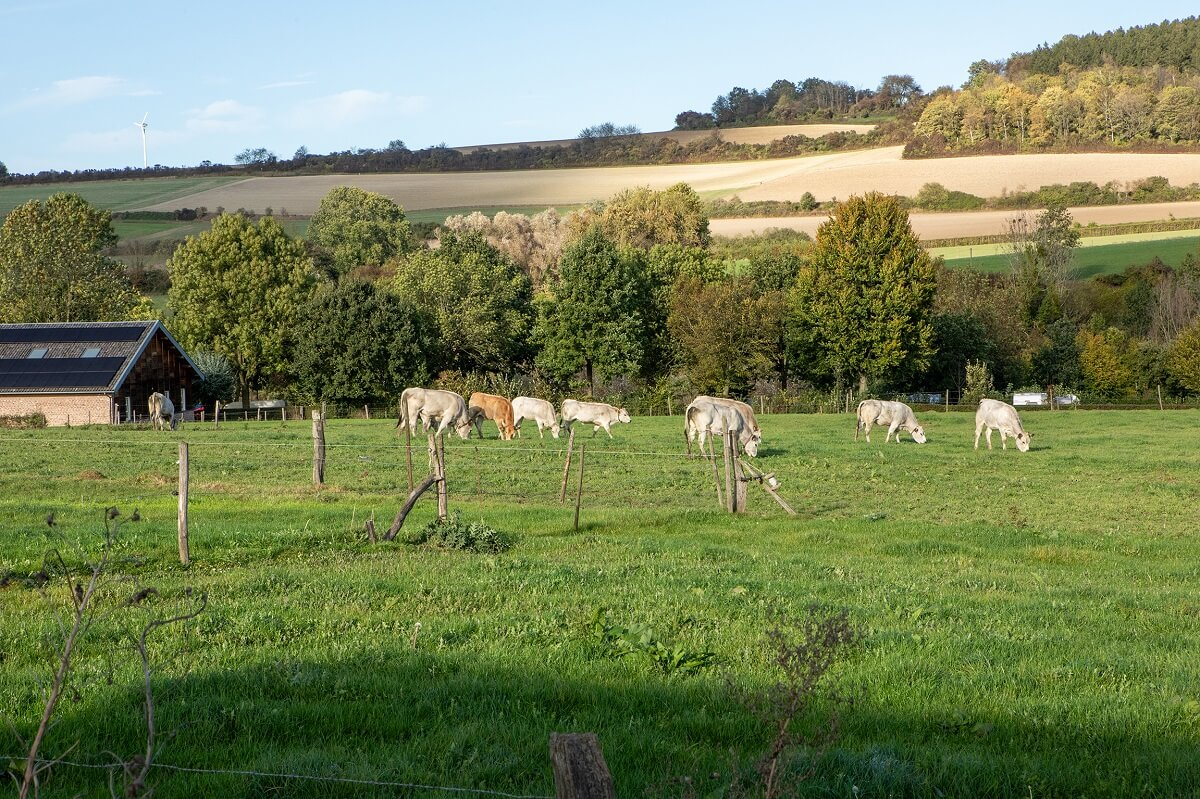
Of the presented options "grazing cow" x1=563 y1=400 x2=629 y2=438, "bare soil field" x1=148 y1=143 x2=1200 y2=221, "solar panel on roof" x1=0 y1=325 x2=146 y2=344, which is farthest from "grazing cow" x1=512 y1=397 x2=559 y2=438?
"bare soil field" x1=148 y1=143 x2=1200 y2=221

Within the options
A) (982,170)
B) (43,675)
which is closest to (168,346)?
(43,675)

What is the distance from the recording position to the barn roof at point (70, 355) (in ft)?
167

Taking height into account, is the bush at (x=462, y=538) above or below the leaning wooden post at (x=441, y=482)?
below

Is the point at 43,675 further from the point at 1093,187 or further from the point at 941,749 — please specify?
the point at 1093,187

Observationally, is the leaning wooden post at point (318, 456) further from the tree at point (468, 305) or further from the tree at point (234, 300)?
the tree at point (234, 300)

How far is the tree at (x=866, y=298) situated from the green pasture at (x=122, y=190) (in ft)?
304

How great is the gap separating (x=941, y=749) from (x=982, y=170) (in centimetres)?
11765

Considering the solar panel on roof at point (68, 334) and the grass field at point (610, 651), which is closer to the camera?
the grass field at point (610, 651)

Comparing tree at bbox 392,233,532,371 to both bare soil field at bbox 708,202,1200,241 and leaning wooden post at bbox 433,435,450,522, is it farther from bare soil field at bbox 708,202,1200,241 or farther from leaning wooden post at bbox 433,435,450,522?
leaning wooden post at bbox 433,435,450,522

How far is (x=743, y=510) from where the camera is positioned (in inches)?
760

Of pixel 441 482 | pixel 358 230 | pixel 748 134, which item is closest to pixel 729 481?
pixel 441 482

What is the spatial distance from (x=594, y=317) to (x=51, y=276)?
1375 inches

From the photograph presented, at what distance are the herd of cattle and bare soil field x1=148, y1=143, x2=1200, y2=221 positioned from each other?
65.9 metres

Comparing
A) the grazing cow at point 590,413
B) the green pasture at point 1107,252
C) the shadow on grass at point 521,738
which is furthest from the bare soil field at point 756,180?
the shadow on grass at point 521,738
